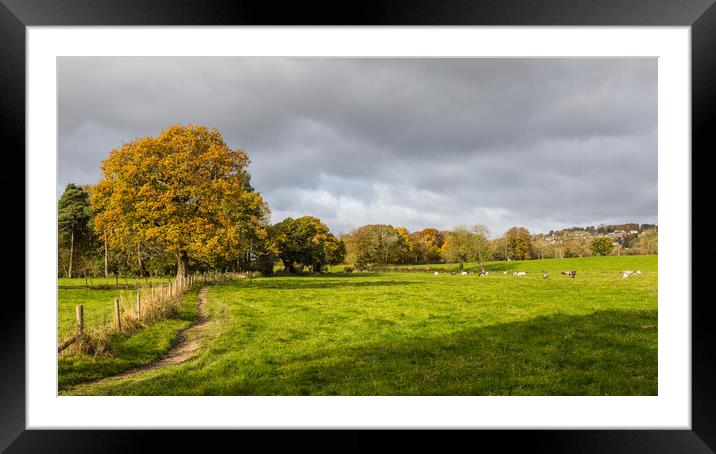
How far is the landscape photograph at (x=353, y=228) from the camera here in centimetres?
429

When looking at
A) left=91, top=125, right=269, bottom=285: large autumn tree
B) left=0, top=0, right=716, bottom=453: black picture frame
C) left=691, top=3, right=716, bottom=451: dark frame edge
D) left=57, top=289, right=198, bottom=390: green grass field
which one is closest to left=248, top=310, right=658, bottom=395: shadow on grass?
left=57, top=289, right=198, bottom=390: green grass field

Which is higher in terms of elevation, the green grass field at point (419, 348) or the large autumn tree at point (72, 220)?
the large autumn tree at point (72, 220)

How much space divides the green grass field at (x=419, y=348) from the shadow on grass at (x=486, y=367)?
0.5 inches

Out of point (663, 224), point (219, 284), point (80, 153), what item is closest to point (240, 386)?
point (663, 224)

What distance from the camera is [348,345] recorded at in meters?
5.47

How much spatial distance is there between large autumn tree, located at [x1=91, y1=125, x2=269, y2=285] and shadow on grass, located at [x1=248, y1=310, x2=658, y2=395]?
21.4 feet

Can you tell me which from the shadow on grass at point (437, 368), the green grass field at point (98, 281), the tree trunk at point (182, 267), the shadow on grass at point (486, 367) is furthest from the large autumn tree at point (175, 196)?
the shadow on grass at point (486, 367)

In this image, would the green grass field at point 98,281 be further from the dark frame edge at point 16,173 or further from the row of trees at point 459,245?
the row of trees at point 459,245

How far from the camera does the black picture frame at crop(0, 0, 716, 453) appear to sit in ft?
6.56

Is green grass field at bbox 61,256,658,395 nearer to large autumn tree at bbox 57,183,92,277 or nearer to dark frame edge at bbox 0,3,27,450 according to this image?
dark frame edge at bbox 0,3,27,450

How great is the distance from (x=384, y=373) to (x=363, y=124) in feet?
59.9
